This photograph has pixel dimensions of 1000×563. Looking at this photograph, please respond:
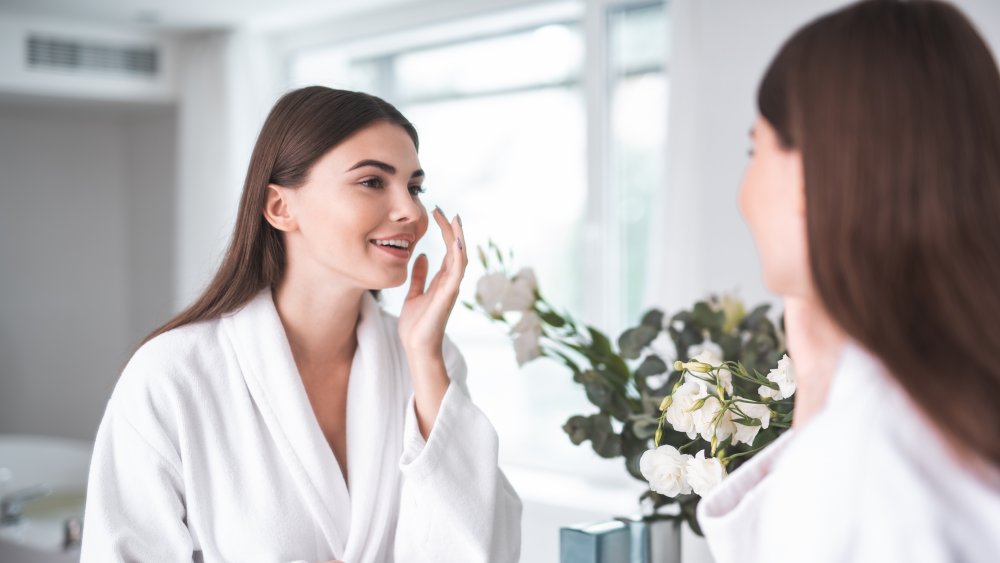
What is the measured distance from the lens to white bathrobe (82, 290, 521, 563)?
1415 millimetres

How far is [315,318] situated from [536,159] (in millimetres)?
2327

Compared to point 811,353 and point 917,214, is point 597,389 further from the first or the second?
point 917,214

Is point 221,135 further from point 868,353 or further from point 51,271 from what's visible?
point 868,353

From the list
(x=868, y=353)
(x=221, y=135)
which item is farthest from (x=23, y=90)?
(x=868, y=353)

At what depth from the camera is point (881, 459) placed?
676 millimetres

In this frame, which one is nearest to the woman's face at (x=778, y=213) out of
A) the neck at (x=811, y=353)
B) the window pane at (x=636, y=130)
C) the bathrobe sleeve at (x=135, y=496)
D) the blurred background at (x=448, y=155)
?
the neck at (x=811, y=353)

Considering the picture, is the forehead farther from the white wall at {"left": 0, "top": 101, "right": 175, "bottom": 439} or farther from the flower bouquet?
the white wall at {"left": 0, "top": 101, "right": 175, "bottom": 439}

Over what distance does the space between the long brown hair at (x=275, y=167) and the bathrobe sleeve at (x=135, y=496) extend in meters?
0.19

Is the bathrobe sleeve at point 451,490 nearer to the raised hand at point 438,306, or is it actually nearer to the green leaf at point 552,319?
the raised hand at point 438,306

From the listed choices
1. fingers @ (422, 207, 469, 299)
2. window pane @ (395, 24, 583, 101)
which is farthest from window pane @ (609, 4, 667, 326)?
fingers @ (422, 207, 469, 299)

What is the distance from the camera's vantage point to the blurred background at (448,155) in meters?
2.90

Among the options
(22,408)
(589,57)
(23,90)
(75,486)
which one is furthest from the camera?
(22,408)

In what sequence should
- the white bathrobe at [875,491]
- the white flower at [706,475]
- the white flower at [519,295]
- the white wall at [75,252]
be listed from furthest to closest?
the white wall at [75,252] < the white flower at [519,295] < the white flower at [706,475] < the white bathrobe at [875,491]

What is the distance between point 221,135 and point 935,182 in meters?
3.99
